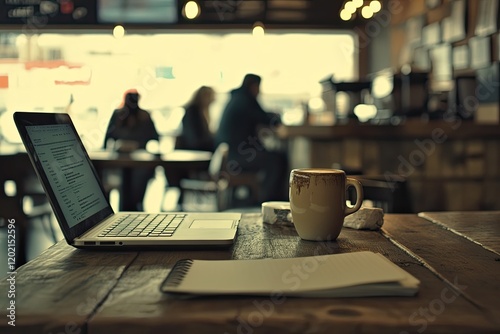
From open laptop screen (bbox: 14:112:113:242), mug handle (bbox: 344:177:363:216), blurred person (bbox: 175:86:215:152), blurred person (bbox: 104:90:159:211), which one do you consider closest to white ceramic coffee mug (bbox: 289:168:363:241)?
mug handle (bbox: 344:177:363:216)

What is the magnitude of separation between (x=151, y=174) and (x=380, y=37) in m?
3.64

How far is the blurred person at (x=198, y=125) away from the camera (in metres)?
5.73

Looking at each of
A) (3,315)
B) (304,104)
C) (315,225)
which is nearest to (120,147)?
(304,104)

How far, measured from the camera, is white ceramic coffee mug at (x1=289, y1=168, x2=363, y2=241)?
3.86 ft

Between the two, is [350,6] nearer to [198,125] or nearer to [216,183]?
[198,125]

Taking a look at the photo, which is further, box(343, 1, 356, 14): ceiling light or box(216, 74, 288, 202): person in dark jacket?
box(343, 1, 356, 14): ceiling light

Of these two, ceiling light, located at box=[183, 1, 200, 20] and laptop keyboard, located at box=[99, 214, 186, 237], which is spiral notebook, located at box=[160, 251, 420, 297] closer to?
laptop keyboard, located at box=[99, 214, 186, 237]

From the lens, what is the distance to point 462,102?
4516 millimetres

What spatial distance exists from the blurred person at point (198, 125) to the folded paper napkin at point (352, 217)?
4239 mm

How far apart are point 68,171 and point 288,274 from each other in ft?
1.85

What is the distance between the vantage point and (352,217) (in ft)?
4.47

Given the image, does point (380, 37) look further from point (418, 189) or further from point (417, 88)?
point (418, 189)

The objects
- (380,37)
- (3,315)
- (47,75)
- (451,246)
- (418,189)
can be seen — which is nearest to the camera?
(3,315)

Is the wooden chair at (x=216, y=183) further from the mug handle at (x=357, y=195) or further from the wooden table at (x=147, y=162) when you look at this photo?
the mug handle at (x=357, y=195)
